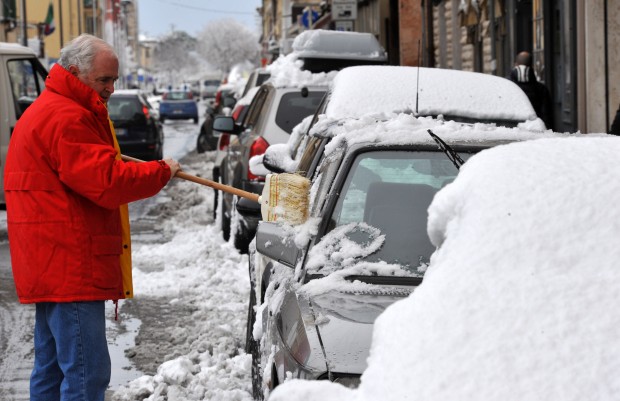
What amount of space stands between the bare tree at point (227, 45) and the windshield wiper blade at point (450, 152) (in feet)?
520

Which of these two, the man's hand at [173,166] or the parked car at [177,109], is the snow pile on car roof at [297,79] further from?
the parked car at [177,109]

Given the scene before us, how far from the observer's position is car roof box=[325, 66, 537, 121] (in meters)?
7.64

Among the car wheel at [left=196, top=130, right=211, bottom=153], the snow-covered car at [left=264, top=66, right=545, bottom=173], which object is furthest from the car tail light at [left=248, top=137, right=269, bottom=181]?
the car wheel at [left=196, top=130, right=211, bottom=153]

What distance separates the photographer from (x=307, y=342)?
4023 mm

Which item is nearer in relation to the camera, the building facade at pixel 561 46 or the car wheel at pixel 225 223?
the car wheel at pixel 225 223

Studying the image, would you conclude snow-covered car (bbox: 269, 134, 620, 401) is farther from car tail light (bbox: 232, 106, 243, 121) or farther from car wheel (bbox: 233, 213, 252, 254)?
car tail light (bbox: 232, 106, 243, 121)

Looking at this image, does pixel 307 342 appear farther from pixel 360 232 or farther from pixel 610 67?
pixel 610 67

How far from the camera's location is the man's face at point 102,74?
4.79 metres

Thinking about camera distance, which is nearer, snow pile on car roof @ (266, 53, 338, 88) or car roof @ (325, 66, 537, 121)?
car roof @ (325, 66, 537, 121)

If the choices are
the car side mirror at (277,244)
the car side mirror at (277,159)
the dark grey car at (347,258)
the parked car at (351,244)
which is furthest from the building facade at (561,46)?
the car side mirror at (277,244)

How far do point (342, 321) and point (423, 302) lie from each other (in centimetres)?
86

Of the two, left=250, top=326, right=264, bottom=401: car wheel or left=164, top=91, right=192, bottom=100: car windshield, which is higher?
left=164, top=91, right=192, bottom=100: car windshield

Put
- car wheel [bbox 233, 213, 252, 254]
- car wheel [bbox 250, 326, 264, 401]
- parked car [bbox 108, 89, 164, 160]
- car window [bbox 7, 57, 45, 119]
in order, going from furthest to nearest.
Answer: parked car [bbox 108, 89, 164, 160] → car window [bbox 7, 57, 45, 119] → car wheel [bbox 233, 213, 252, 254] → car wheel [bbox 250, 326, 264, 401]

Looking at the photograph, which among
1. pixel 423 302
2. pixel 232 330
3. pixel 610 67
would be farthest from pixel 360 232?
pixel 610 67
